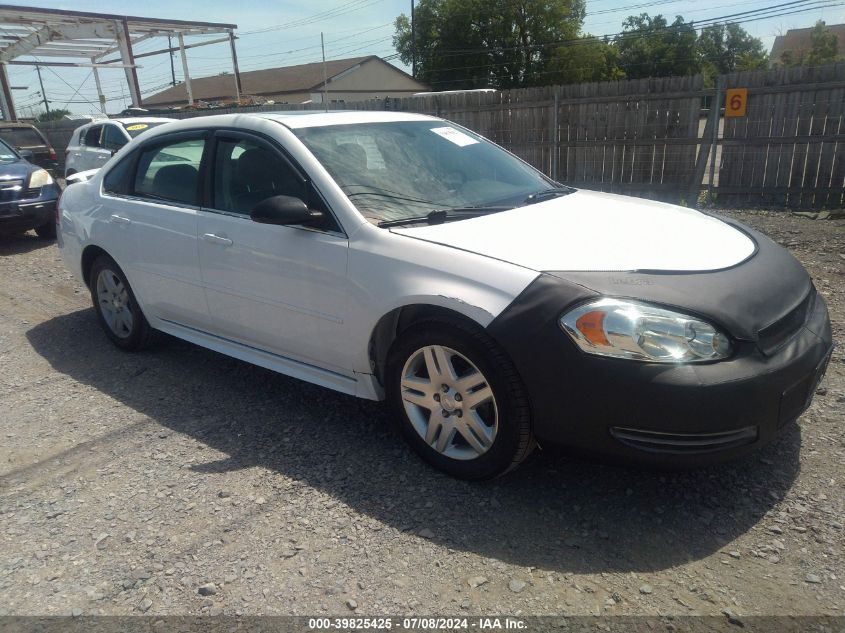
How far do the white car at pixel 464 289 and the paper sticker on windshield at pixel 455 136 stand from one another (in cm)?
2

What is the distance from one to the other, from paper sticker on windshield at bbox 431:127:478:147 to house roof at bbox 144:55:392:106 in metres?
40.1

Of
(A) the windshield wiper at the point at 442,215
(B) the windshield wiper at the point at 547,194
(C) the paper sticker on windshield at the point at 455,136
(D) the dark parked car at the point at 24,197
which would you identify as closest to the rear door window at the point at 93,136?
(D) the dark parked car at the point at 24,197

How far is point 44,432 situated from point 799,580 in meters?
3.85

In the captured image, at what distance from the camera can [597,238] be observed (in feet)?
10.1

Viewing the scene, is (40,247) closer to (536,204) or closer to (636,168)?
(536,204)

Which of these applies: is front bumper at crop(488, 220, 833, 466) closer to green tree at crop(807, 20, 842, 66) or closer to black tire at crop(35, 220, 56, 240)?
black tire at crop(35, 220, 56, 240)

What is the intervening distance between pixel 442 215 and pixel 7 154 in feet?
30.5

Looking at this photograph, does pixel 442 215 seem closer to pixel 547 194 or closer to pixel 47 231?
pixel 547 194

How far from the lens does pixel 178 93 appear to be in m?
53.0

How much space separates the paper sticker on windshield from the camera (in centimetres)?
417

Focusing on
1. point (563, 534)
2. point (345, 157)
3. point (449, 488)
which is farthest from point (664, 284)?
point (345, 157)

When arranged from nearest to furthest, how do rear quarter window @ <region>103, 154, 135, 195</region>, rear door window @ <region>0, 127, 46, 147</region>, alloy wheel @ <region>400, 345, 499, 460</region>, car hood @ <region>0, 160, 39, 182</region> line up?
alloy wheel @ <region>400, 345, 499, 460</region>
rear quarter window @ <region>103, 154, 135, 195</region>
car hood @ <region>0, 160, 39, 182</region>
rear door window @ <region>0, 127, 46, 147</region>

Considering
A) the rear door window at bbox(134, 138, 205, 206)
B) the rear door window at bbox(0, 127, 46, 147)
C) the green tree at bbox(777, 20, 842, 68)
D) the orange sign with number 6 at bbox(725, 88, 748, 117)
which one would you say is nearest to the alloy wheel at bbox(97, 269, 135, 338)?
the rear door window at bbox(134, 138, 205, 206)

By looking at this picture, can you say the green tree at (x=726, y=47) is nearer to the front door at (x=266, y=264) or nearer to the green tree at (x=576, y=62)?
the green tree at (x=576, y=62)
